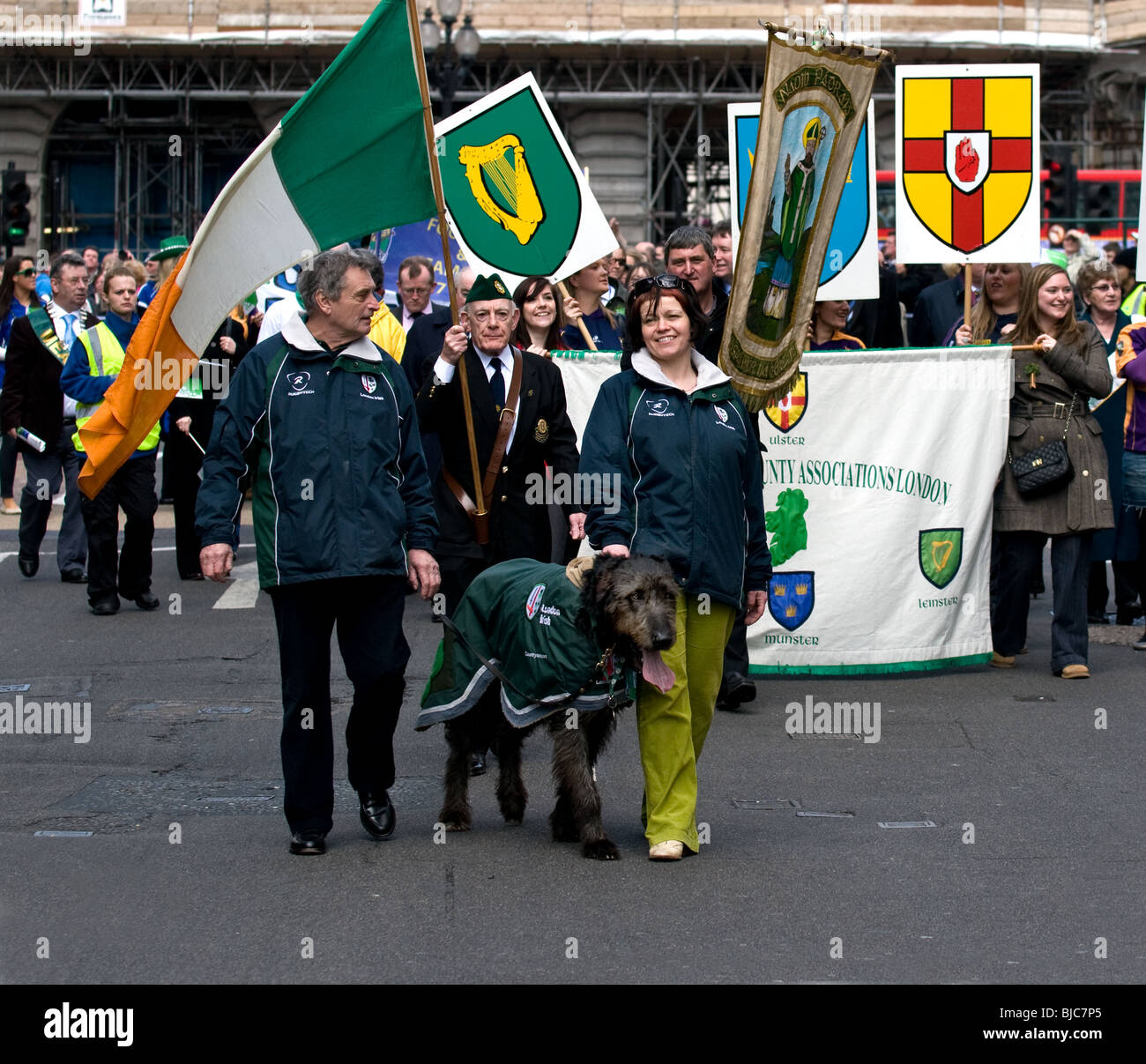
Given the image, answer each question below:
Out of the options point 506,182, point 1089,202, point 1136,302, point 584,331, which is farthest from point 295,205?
point 1089,202

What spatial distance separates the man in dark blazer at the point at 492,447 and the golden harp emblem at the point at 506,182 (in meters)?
1.72

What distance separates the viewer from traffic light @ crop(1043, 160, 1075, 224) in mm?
27033

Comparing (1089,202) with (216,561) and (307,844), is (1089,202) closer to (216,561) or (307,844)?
(307,844)

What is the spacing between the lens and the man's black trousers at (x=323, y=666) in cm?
664

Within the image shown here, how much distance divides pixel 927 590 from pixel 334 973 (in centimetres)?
553

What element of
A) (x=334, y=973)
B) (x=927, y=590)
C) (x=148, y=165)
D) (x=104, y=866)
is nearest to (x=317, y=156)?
(x=104, y=866)

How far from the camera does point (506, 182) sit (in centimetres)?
1009

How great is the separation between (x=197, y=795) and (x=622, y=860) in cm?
199

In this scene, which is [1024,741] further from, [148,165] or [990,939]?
[148,165]

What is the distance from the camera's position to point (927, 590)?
10.1 metres

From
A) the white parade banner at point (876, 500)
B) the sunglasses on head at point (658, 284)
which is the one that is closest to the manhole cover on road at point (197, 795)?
the sunglasses on head at point (658, 284)
